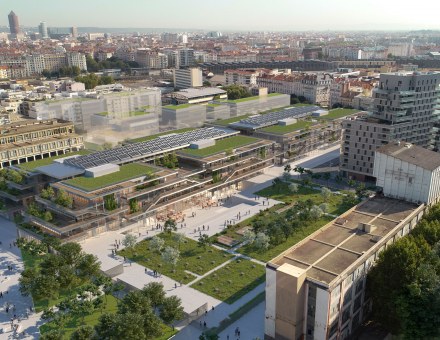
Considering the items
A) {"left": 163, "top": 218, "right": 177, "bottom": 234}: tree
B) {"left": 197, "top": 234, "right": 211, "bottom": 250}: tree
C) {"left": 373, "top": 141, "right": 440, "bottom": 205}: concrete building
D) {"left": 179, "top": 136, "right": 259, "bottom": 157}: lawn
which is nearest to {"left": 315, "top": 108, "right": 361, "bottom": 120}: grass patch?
{"left": 179, "top": 136, "right": 259, "bottom": 157}: lawn

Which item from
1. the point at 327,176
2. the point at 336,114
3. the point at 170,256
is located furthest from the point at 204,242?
the point at 336,114

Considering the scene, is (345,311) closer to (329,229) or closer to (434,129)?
(329,229)

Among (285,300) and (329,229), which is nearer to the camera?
(285,300)

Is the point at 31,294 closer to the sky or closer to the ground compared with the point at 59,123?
closer to the ground

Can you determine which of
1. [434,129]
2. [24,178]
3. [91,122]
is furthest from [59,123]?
[434,129]

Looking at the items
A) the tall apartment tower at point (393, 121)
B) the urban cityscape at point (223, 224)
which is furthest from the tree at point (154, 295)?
the tall apartment tower at point (393, 121)

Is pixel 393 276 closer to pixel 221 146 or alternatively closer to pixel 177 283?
pixel 177 283
